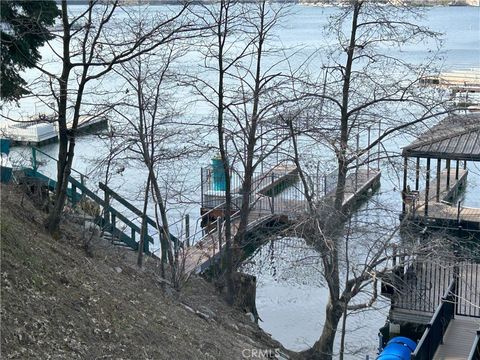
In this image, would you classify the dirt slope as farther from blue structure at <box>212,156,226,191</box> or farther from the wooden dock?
blue structure at <box>212,156,226,191</box>

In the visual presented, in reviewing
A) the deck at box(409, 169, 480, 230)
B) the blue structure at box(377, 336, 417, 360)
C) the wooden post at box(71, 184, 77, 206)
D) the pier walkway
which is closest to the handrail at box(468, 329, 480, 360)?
the blue structure at box(377, 336, 417, 360)

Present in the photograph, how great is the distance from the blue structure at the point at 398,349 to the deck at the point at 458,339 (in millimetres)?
489

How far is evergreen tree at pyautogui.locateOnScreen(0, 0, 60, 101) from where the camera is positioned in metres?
13.3

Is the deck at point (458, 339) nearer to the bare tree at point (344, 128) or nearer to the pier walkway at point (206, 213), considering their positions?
the bare tree at point (344, 128)

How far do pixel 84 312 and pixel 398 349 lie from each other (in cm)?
661

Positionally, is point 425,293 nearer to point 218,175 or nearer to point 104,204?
point 104,204

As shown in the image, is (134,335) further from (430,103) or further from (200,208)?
(200,208)

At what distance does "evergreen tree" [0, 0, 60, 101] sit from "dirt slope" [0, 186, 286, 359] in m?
2.89

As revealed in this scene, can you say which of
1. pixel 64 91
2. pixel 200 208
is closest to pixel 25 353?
pixel 64 91

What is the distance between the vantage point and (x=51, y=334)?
7492 mm

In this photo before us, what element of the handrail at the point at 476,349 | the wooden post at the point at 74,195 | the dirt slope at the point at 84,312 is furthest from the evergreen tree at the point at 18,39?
the handrail at the point at 476,349

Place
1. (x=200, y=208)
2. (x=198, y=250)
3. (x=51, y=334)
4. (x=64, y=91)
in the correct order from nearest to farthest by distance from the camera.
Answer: (x=51, y=334) < (x=64, y=91) < (x=198, y=250) < (x=200, y=208)

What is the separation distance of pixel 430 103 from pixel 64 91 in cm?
727

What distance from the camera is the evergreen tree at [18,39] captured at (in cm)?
1330
